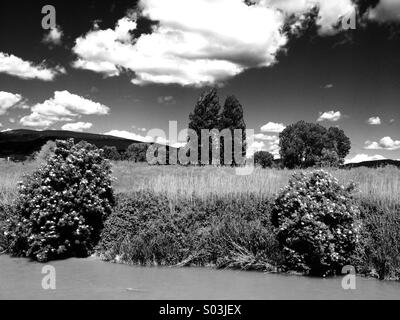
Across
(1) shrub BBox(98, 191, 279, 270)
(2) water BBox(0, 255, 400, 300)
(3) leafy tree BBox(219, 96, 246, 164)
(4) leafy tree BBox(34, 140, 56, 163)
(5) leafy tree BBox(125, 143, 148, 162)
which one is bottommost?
(2) water BBox(0, 255, 400, 300)

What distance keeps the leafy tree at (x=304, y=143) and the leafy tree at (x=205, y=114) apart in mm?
15921

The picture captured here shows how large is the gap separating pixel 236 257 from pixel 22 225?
5.54 metres

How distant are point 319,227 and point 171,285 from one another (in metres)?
3.30

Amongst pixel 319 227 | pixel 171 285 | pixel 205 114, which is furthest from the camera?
pixel 205 114

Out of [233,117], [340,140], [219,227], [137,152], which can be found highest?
[233,117]

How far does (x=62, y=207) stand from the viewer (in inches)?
421

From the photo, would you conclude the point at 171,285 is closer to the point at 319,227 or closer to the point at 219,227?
the point at 219,227

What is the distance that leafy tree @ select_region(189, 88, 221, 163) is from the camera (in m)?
50.6

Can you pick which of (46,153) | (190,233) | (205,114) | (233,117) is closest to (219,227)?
(190,233)

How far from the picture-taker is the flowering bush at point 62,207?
34.6 ft

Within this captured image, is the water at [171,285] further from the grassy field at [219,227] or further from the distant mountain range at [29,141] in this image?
the distant mountain range at [29,141]

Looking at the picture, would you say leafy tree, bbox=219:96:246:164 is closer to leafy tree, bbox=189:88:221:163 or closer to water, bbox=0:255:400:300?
leafy tree, bbox=189:88:221:163

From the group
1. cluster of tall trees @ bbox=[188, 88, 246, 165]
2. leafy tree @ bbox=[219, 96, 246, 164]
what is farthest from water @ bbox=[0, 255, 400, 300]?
leafy tree @ bbox=[219, 96, 246, 164]

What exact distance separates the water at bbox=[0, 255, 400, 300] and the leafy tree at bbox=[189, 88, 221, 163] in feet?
134
